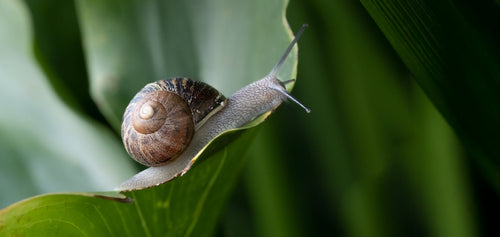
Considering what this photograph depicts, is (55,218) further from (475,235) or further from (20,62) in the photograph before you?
(475,235)

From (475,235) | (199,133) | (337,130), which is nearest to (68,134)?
(199,133)

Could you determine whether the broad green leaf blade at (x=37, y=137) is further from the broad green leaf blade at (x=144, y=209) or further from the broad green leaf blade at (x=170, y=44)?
the broad green leaf blade at (x=144, y=209)

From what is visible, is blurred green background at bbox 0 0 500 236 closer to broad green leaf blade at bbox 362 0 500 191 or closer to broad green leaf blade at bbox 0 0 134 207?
broad green leaf blade at bbox 0 0 134 207

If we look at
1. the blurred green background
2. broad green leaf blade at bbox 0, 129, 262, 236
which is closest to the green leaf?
broad green leaf blade at bbox 0, 129, 262, 236

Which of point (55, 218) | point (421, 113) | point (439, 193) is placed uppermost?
point (55, 218)

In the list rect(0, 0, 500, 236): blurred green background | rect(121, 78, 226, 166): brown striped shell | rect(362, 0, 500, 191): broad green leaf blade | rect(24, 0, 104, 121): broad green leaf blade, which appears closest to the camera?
rect(362, 0, 500, 191): broad green leaf blade

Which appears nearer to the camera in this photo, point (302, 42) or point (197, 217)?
point (197, 217)

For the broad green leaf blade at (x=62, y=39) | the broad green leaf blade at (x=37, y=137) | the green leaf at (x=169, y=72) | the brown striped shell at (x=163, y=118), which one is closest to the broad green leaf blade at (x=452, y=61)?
the green leaf at (x=169, y=72)

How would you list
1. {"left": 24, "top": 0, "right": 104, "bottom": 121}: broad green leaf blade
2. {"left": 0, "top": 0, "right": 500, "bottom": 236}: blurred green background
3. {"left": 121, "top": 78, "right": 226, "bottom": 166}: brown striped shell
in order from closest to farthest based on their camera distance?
{"left": 121, "top": 78, "right": 226, "bottom": 166}: brown striped shell < {"left": 0, "top": 0, "right": 500, "bottom": 236}: blurred green background < {"left": 24, "top": 0, "right": 104, "bottom": 121}: broad green leaf blade
